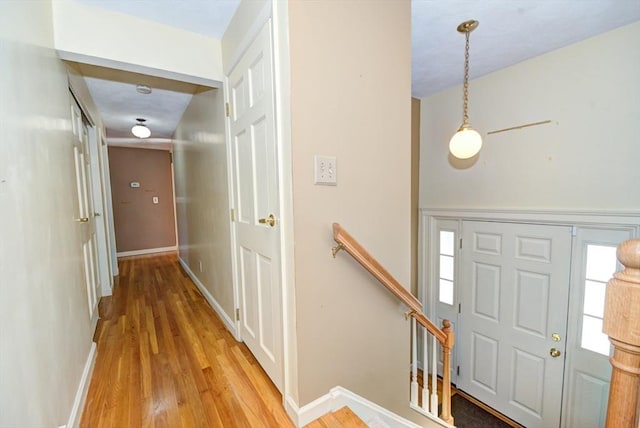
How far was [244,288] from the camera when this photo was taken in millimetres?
1903

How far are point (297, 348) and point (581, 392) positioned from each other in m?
2.59

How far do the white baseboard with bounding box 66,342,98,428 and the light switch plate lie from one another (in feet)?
5.19

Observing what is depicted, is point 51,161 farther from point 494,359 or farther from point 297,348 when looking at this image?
point 494,359

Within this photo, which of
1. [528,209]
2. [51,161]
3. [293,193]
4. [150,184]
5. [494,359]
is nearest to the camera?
[293,193]

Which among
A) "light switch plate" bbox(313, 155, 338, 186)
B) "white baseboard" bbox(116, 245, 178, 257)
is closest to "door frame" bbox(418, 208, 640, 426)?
"light switch plate" bbox(313, 155, 338, 186)

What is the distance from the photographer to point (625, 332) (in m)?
0.65

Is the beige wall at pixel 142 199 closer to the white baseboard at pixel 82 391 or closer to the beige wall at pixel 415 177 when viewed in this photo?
the white baseboard at pixel 82 391

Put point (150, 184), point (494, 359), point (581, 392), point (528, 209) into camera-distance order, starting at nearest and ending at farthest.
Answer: point (581, 392) < point (528, 209) < point (494, 359) < point (150, 184)

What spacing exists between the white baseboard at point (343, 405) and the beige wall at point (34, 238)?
98cm

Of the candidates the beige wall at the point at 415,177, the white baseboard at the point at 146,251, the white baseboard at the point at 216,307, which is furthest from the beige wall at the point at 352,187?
the white baseboard at the point at 146,251

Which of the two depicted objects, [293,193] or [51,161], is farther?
[51,161]

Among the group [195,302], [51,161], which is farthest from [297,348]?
[195,302]

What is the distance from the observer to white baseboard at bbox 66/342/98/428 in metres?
1.25

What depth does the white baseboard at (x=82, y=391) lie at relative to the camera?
125 cm
